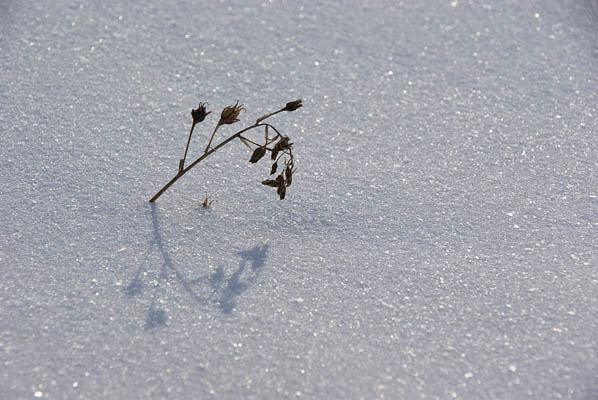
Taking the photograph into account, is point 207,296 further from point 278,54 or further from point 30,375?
→ point 278,54

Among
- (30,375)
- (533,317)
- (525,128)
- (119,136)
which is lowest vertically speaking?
(533,317)

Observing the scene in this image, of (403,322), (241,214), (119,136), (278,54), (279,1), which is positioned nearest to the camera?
(403,322)

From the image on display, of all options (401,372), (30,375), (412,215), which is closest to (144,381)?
(30,375)

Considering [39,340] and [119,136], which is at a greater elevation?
[119,136]

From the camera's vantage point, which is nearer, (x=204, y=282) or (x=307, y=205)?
(x=204, y=282)
